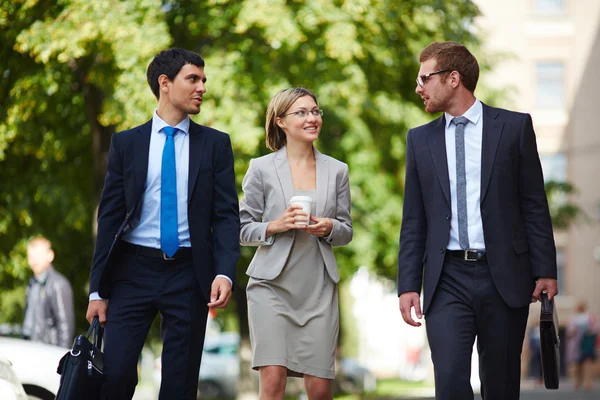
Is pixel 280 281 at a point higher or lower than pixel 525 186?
lower

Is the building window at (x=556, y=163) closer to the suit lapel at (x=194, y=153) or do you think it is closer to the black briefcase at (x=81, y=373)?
the suit lapel at (x=194, y=153)

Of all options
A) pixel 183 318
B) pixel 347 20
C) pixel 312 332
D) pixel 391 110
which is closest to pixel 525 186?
pixel 312 332

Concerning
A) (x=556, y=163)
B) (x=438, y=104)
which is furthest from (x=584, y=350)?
(x=556, y=163)

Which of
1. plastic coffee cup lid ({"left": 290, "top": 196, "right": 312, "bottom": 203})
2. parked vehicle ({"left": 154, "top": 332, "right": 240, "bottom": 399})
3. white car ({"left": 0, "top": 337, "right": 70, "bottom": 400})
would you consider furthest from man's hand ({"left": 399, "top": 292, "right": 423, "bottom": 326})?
parked vehicle ({"left": 154, "top": 332, "right": 240, "bottom": 399})

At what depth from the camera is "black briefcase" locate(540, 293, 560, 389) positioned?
19.1 ft

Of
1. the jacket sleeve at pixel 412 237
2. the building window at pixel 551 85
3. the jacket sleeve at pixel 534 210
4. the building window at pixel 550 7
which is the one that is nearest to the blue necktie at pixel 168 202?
the jacket sleeve at pixel 412 237

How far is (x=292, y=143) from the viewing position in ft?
22.2

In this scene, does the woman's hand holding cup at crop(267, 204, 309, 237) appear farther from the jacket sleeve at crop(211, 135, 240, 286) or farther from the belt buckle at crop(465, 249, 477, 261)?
the belt buckle at crop(465, 249, 477, 261)

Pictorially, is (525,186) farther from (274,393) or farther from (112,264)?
(112,264)

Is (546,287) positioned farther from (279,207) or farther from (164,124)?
(164,124)

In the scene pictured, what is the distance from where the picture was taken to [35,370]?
826cm

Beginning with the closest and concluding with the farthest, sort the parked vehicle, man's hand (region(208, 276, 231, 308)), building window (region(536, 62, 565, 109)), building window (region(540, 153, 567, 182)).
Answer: man's hand (region(208, 276, 231, 308)) < the parked vehicle < building window (region(540, 153, 567, 182)) < building window (region(536, 62, 565, 109))

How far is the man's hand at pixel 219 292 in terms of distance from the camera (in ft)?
18.4

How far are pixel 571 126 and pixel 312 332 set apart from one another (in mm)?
40892
